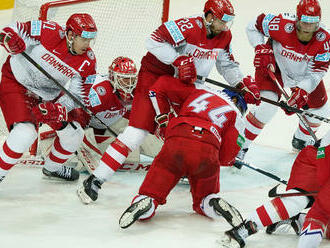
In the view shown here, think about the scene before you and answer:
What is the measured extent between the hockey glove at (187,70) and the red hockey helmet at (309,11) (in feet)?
2.85

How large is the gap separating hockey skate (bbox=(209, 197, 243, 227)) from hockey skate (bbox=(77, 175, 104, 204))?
66 centimetres

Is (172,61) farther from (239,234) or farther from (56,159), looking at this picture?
(239,234)

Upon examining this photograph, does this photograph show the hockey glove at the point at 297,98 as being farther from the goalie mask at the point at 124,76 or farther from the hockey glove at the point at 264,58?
the goalie mask at the point at 124,76

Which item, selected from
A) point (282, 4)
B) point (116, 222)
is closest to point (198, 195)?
point (116, 222)

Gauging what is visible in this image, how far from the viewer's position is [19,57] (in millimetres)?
3830

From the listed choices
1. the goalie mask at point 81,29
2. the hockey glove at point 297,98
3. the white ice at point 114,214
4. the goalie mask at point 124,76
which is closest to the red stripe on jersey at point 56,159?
the white ice at point 114,214

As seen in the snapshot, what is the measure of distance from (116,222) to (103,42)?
6.61 feet

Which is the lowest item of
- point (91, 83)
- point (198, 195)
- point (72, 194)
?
point (72, 194)

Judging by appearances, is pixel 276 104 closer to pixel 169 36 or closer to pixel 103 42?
pixel 169 36

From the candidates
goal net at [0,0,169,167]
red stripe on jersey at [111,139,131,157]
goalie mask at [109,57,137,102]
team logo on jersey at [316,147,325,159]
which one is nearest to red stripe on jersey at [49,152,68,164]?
red stripe on jersey at [111,139,131,157]

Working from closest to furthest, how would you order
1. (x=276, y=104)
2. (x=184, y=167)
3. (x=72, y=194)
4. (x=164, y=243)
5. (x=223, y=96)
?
(x=164, y=243)
(x=184, y=167)
(x=223, y=96)
(x=72, y=194)
(x=276, y=104)

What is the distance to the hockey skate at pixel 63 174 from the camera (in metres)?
4.02

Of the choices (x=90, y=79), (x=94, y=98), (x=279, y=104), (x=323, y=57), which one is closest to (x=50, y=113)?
(x=90, y=79)

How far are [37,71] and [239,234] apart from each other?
1.51 meters
